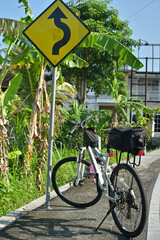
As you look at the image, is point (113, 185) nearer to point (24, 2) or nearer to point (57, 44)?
point (57, 44)

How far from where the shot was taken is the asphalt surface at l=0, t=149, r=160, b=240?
4191 mm

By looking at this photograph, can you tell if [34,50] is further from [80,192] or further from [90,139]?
[80,192]

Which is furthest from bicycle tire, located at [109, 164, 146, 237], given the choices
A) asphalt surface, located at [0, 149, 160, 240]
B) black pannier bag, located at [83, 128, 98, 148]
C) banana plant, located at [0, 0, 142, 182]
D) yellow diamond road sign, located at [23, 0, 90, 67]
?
banana plant, located at [0, 0, 142, 182]

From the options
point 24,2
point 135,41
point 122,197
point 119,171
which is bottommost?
point 122,197

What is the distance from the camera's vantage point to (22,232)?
431 centimetres

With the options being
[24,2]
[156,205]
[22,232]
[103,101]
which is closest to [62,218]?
[22,232]

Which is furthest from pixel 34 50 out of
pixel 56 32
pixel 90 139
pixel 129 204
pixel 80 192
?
pixel 129 204

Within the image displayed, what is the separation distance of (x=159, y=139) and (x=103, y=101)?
14280 millimetres

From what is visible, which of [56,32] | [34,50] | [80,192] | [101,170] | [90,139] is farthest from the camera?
[34,50]

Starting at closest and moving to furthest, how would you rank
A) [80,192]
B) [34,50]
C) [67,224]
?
[67,224] < [80,192] < [34,50]

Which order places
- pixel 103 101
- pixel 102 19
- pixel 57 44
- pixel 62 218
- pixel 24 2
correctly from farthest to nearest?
pixel 103 101 → pixel 102 19 → pixel 24 2 → pixel 57 44 → pixel 62 218

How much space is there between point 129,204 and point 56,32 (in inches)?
109

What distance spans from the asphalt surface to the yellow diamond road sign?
2224 millimetres

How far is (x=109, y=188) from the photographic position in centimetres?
464
